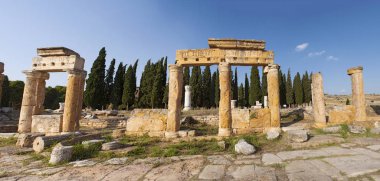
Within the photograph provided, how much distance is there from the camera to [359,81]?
1260 cm

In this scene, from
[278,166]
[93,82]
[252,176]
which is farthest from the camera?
[93,82]

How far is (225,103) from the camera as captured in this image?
9727mm

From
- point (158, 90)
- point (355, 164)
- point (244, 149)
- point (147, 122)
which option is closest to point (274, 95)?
point (244, 149)

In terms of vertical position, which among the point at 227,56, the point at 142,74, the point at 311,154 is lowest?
the point at 311,154

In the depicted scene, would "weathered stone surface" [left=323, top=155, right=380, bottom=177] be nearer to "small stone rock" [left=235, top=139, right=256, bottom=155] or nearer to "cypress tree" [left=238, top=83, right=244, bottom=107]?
"small stone rock" [left=235, top=139, right=256, bottom=155]

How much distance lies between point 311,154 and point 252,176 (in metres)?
A: 2.47

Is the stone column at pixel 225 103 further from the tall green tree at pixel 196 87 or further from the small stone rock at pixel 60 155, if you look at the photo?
the tall green tree at pixel 196 87

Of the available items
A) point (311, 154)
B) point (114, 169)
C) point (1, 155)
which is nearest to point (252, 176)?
point (311, 154)

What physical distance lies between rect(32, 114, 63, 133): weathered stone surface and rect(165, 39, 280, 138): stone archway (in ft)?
19.1

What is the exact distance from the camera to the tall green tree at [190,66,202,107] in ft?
120

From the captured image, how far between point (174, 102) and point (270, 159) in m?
5.48

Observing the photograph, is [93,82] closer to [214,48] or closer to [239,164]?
[214,48]

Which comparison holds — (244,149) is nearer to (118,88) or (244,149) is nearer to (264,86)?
(118,88)

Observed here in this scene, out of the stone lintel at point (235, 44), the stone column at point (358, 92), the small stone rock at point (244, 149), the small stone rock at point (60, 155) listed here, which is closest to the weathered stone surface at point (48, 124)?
the small stone rock at point (60, 155)
